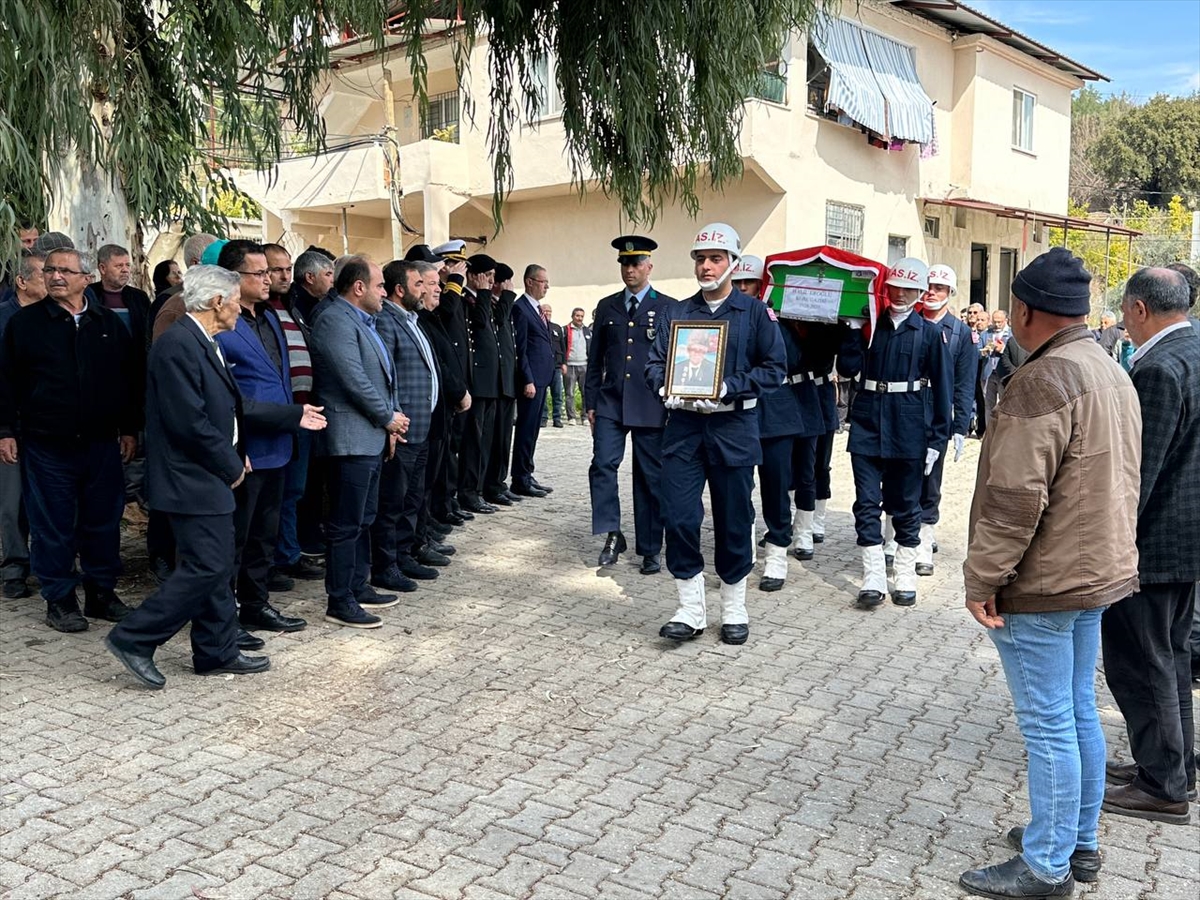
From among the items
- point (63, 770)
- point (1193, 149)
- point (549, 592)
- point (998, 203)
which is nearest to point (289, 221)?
point (998, 203)

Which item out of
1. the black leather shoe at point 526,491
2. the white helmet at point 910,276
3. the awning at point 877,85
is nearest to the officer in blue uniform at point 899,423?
the white helmet at point 910,276

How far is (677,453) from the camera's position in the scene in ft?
19.7

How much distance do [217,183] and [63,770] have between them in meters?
5.82

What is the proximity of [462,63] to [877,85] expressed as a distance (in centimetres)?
1513

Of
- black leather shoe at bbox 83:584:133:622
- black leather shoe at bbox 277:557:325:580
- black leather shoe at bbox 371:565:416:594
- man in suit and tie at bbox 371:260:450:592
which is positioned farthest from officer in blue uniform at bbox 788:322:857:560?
black leather shoe at bbox 83:584:133:622

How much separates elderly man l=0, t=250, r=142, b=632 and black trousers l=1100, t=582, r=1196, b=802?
17.0 feet

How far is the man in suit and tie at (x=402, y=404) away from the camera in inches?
264

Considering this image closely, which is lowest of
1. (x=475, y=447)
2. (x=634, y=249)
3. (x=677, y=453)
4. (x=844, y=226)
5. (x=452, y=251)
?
(x=475, y=447)

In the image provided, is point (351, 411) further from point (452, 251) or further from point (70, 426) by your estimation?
point (452, 251)

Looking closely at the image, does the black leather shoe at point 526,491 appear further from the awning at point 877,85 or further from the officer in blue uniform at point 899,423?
the awning at point 877,85

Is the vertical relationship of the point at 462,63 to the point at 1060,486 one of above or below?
above

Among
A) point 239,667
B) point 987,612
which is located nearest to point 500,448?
point 239,667

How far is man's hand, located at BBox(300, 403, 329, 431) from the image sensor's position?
5703 millimetres

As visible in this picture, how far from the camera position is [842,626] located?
644 cm
